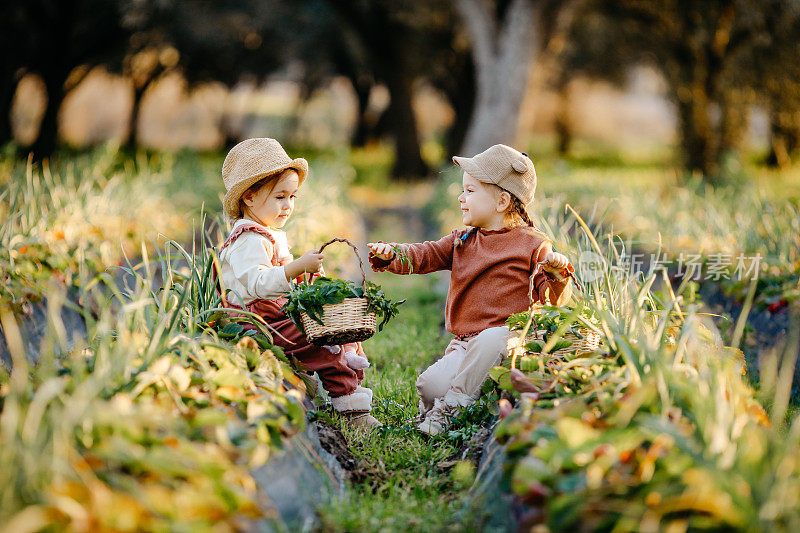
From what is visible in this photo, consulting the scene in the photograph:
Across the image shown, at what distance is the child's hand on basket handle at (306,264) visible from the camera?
3.01 metres

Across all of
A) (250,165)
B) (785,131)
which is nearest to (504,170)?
(250,165)

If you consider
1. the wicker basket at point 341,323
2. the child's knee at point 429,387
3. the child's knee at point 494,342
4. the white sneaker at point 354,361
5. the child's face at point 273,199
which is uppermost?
the child's face at point 273,199

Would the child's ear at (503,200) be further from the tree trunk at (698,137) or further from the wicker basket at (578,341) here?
the tree trunk at (698,137)

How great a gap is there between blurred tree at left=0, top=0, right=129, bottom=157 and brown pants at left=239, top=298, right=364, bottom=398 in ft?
27.6

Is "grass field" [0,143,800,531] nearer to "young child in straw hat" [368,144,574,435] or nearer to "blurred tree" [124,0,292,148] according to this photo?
"young child in straw hat" [368,144,574,435]

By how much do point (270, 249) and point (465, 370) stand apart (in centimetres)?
105

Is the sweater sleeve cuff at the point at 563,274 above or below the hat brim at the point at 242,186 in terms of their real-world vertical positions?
below

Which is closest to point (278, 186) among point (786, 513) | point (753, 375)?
point (786, 513)

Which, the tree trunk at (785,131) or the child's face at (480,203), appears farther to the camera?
the tree trunk at (785,131)

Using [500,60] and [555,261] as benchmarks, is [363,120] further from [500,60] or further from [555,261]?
[555,261]

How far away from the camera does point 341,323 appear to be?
2.92 m

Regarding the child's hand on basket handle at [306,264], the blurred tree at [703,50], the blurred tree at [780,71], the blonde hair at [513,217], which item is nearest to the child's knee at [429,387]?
the blonde hair at [513,217]

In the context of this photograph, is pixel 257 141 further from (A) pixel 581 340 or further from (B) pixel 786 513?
(B) pixel 786 513

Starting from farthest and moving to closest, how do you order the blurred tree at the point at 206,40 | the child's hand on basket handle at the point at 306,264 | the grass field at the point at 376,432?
the blurred tree at the point at 206,40
the child's hand on basket handle at the point at 306,264
the grass field at the point at 376,432
